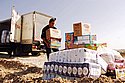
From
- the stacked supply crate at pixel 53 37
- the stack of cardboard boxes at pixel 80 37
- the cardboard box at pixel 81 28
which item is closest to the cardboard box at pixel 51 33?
the stacked supply crate at pixel 53 37

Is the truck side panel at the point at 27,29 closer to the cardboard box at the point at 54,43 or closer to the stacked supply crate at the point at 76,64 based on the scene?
the cardboard box at the point at 54,43

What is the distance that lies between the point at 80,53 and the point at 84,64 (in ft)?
1.12

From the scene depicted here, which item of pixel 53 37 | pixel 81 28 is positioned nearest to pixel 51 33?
pixel 53 37

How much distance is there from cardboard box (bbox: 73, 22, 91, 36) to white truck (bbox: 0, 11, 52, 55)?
2140 mm

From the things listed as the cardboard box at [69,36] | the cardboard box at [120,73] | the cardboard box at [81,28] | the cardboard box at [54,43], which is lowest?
the cardboard box at [120,73]

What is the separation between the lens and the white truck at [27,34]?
36.6 feet

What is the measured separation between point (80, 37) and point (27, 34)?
3.16 meters

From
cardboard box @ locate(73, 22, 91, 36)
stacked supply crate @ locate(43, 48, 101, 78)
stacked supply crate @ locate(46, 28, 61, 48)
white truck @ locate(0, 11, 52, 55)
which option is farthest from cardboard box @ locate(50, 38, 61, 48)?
white truck @ locate(0, 11, 52, 55)

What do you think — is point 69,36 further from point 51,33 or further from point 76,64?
point 76,64

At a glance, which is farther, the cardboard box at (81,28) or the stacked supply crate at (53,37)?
the cardboard box at (81,28)

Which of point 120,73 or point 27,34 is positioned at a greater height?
point 27,34

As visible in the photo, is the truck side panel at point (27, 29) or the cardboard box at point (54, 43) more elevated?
the truck side panel at point (27, 29)

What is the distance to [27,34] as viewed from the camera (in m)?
11.3

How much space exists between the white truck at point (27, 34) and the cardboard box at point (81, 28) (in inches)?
84.2
